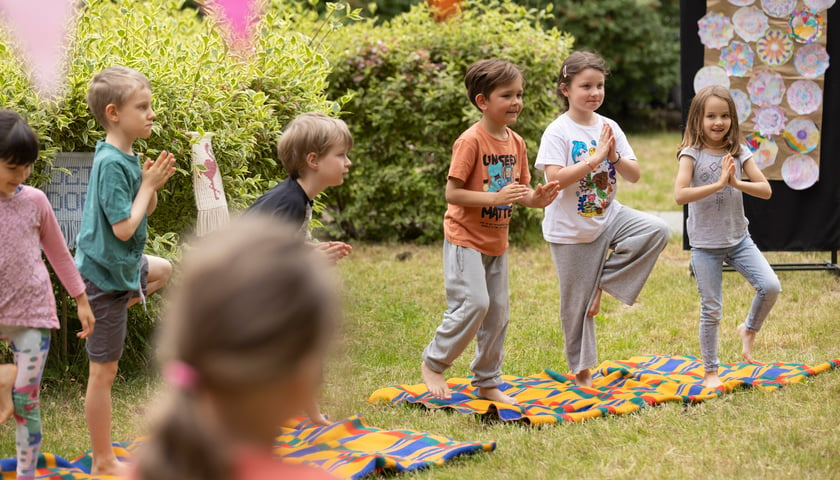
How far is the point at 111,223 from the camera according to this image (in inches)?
139

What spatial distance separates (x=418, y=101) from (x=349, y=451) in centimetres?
523

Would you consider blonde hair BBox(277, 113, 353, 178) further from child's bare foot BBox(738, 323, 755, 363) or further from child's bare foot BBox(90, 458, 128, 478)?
child's bare foot BBox(738, 323, 755, 363)

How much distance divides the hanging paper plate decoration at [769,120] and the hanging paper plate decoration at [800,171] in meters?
0.25

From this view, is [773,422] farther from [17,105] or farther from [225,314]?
[17,105]

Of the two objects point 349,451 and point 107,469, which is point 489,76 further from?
point 107,469

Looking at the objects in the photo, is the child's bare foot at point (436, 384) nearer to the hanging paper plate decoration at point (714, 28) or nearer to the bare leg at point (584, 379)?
the bare leg at point (584, 379)

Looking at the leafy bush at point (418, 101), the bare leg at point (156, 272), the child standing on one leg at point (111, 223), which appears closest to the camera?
the child standing on one leg at point (111, 223)

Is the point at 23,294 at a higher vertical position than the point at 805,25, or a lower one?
lower

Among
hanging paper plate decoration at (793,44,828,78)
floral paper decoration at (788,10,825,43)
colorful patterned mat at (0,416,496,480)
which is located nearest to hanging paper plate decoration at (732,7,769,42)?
floral paper decoration at (788,10,825,43)

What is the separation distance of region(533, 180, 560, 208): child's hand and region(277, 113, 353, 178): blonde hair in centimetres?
100

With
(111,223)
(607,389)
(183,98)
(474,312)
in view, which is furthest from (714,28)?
(111,223)

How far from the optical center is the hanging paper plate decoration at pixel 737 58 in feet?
21.6

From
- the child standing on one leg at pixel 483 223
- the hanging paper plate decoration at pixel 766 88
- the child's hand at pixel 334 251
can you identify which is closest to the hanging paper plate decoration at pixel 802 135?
the hanging paper plate decoration at pixel 766 88

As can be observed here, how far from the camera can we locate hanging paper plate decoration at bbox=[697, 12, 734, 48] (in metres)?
6.53
